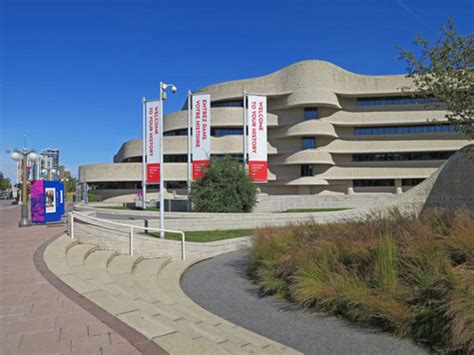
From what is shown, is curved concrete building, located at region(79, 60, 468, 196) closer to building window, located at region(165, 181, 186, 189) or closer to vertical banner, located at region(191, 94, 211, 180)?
building window, located at region(165, 181, 186, 189)

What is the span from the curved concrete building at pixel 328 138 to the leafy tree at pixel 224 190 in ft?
61.3

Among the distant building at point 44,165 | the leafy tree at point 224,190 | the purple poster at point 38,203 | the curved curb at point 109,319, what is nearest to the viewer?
the curved curb at point 109,319

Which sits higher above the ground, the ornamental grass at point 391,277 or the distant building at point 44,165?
the distant building at point 44,165

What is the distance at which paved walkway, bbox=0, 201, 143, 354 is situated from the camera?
3.51 meters

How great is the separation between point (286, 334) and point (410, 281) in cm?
207

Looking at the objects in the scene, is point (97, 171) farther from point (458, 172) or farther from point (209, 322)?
point (209, 322)

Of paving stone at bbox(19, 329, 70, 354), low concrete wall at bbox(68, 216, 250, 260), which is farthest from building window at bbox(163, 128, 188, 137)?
paving stone at bbox(19, 329, 70, 354)

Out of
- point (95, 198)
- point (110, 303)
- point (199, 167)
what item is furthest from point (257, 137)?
point (95, 198)

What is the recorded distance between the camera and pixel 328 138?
41906 mm

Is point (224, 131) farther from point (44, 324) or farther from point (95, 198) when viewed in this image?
point (44, 324)

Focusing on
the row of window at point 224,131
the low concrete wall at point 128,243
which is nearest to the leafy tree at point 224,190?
the low concrete wall at point 128,243

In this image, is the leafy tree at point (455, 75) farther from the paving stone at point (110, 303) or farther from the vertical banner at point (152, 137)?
the vertical banner at point (152, 137)

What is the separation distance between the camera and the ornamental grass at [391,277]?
425cm

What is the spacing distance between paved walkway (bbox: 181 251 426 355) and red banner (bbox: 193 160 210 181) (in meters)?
14.1
